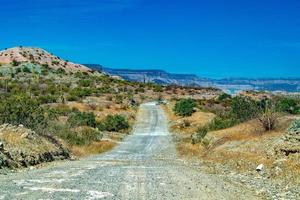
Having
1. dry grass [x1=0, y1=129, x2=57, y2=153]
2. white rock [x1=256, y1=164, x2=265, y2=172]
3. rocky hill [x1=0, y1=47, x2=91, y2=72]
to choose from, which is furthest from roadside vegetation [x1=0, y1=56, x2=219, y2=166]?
white rock [x1=256, y1=164, x2=265, y2=172]

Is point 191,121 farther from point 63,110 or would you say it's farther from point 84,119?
point 63,110

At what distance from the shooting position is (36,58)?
165750 mm

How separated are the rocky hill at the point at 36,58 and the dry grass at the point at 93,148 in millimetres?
108868

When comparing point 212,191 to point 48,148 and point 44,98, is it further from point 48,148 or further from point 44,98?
point 44,98

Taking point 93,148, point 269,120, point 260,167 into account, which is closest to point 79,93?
point 93,148

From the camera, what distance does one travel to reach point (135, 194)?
17.0 m

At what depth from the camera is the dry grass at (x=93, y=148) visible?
4193 cm

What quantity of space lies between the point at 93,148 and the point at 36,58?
124 metres

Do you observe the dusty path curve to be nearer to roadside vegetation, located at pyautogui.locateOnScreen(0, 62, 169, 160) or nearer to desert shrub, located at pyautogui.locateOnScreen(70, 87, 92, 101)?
roadside vegetation, located at pyautogui.locateOnScreen(0, 62, 169, 160)

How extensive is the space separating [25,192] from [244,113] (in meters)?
36.1

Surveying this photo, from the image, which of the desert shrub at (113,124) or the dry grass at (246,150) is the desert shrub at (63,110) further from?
the dry grass at (246,150)

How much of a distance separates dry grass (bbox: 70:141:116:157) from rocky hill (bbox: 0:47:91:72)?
109 meters

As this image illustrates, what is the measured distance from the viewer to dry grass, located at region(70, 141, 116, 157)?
41931 millimetres

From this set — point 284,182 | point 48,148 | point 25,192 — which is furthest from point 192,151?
point 25,192
